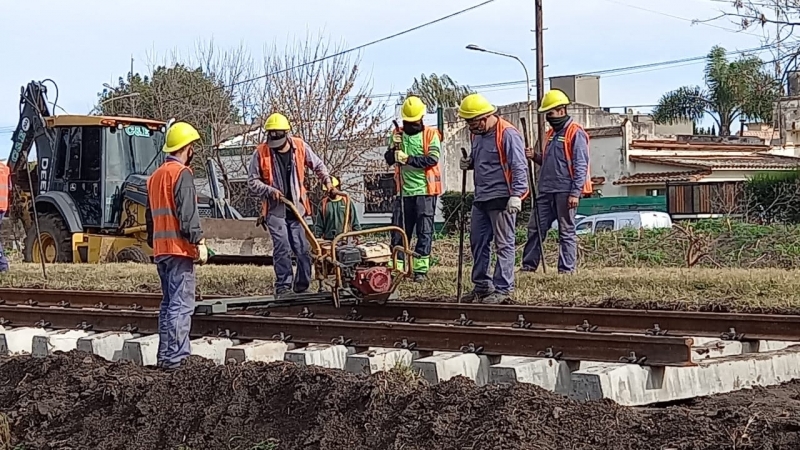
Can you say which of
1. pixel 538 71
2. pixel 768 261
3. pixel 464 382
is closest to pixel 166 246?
pixel 464 382

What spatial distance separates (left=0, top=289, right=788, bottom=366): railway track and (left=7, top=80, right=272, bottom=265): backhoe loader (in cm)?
655

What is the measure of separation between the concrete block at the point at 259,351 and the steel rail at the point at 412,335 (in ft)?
0.81

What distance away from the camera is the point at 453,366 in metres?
7.15

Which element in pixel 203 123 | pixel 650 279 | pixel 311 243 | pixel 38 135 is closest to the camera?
pixel 311 243

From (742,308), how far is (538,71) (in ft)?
75.3

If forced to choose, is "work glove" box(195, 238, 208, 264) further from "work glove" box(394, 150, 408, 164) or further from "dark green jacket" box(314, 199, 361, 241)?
"dark green jacket" box(314, 199, 361, 241)

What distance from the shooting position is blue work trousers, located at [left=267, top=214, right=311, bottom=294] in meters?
10.9

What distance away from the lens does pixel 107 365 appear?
792 cm

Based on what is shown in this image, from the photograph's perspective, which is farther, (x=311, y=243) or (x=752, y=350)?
(x=311, y=243)

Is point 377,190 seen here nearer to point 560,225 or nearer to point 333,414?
point 560,225

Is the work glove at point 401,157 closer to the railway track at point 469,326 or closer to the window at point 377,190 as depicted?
the railway track at point 469,326

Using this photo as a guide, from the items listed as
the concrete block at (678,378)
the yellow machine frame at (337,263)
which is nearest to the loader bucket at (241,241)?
the yellow machine frame at (337,263)

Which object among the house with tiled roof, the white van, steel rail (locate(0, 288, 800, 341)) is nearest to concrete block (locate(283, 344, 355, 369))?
steel rail (locate(0, 288, 800, 341))

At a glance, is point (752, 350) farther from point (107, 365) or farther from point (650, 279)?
point (107, 365)
